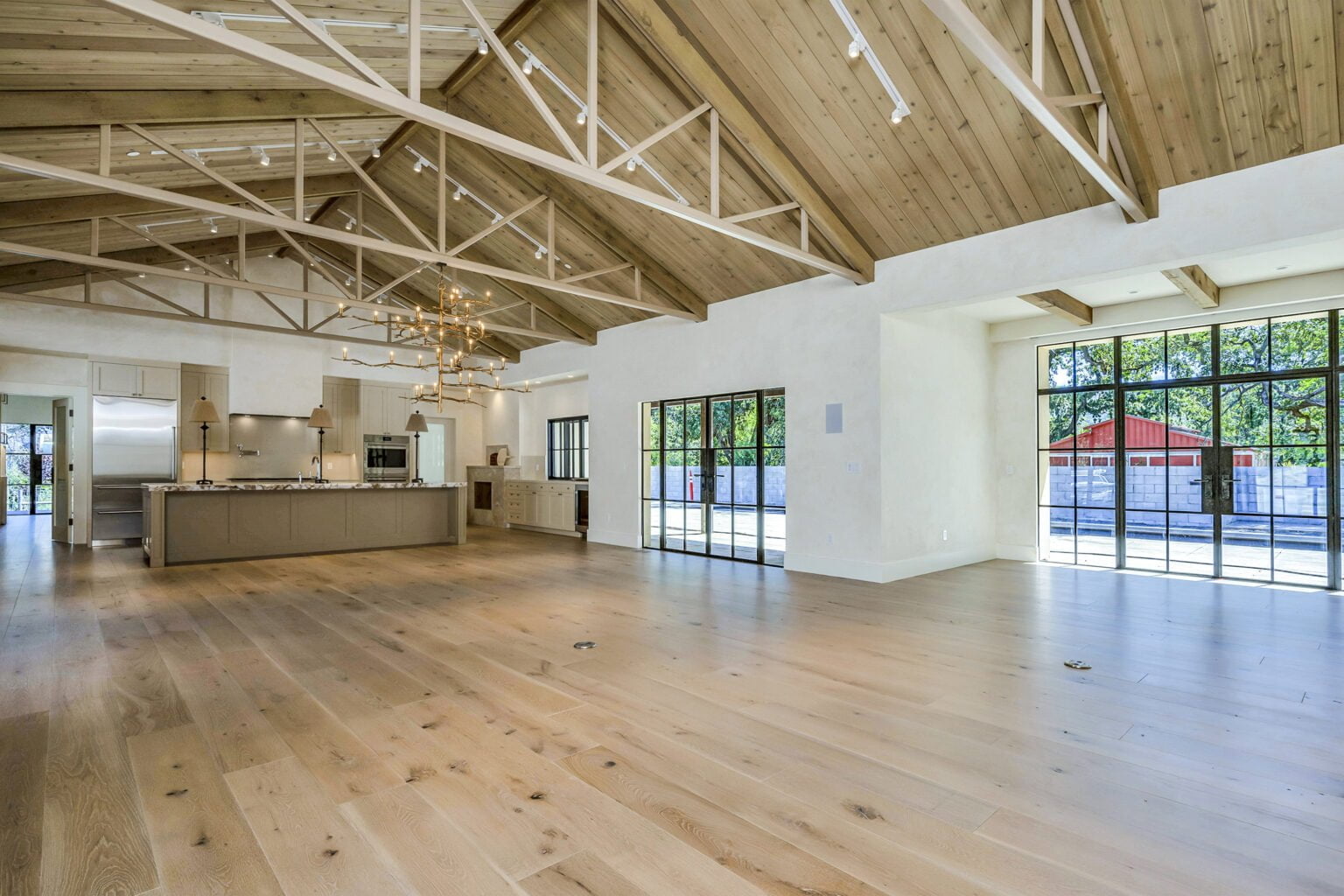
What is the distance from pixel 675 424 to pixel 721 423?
84cm

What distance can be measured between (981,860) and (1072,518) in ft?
23.7

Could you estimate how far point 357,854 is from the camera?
2.04m

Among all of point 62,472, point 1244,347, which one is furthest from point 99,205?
point 1244,347

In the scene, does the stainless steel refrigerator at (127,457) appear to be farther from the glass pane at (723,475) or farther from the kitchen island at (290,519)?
the glass pane at (723,475)

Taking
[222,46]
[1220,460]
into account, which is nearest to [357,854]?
[222,46]

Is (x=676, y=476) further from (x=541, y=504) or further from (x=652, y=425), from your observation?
(x=541, y=504)

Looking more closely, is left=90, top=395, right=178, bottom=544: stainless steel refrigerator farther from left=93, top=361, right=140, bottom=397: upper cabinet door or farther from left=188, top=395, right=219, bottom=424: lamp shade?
left=188, top=395, right=219, bottom=424: lamp shade

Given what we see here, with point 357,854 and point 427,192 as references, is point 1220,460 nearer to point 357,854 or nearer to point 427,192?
point 357,854

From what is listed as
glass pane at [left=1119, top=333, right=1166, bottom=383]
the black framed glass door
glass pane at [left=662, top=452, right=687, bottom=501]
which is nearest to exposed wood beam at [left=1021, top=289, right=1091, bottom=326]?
glass pane at [left=1119, top=333, right=1166, bottom=383]

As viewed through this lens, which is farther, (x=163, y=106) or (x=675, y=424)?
(x=675, y=424)

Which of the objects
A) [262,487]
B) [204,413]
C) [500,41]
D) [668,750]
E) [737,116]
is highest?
[500,41]

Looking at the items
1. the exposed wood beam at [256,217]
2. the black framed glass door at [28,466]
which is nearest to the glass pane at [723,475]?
the exposed wood beam at [256,217]

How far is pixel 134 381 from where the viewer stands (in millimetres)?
9773

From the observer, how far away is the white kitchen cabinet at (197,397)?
1022 centimetres
